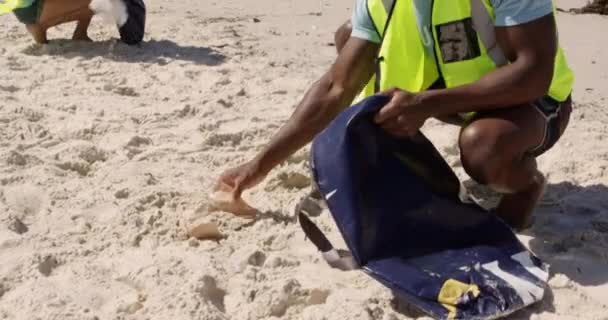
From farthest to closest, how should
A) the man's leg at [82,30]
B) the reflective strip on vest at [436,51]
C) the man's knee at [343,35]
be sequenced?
1. the man's leg at [82,30]
2. the man's knee at [343,35]
3. the reflective strip on vest at [436,51]

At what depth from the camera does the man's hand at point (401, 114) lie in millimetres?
2113

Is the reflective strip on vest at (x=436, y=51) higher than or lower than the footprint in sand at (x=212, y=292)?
higher

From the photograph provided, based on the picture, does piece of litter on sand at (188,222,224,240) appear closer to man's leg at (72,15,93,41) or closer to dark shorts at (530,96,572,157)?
dark shorts at (530,96,572,157)

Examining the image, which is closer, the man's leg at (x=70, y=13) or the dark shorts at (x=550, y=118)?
A: the dark shorts at (x=550, y=118)

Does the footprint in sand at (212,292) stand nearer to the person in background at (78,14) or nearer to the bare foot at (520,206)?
the bare foot at (520,206)

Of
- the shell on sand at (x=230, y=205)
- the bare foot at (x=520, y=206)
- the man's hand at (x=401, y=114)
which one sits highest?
the man's hand at (x=401, y=114)

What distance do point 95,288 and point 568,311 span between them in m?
1.09

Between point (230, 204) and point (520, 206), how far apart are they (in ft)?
2.61

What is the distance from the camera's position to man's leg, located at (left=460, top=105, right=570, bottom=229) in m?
2.27

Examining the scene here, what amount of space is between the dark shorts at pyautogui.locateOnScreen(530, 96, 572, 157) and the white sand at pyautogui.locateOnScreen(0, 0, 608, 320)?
23cm

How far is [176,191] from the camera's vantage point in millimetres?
2727

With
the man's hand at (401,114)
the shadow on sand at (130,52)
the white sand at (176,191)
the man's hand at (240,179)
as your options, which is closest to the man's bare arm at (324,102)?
the man's hand at (240,179)

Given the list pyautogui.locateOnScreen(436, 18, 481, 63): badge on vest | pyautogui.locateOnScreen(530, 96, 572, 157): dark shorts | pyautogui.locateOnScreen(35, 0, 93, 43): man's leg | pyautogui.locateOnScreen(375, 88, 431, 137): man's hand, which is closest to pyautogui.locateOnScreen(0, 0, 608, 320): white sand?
pyautogui.locateOnScreen(35, 0, 93, 43): man's leg

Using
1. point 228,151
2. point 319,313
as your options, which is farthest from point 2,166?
point 319,313
